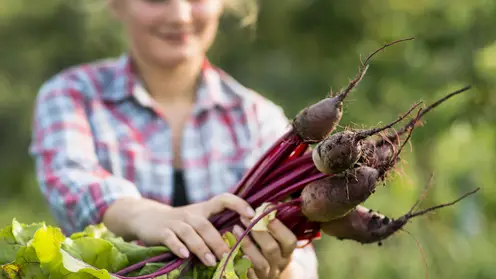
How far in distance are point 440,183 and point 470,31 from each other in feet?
5.29

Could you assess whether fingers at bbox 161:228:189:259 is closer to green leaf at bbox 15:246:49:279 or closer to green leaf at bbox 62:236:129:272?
green leaf at bbox 62:236:129:272

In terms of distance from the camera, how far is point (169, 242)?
236cm

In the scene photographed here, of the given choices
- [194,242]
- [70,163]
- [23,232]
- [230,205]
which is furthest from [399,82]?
[23,232]

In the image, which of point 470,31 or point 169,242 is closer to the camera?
point 169,242

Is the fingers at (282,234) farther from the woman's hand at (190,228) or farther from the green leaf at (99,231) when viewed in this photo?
the green leaf at (99,231)

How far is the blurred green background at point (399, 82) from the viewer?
4844mm

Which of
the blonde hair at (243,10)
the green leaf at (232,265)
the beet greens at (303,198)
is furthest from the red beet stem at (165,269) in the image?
the blonde hair at (243,10)

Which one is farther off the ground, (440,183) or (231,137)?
(231,137)

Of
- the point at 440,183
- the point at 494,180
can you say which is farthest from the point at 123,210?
the point at 440,183

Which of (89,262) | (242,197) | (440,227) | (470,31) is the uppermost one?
(470,31)

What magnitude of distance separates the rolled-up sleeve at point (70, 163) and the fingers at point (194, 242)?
1.32ft

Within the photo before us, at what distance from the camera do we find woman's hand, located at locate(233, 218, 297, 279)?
2340mm

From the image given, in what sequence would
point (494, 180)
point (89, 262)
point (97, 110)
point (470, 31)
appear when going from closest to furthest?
point (89, 262) → point (97, 110) → point (470, 31) → point (494, 180)

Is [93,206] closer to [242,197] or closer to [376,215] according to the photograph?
[242,197]
